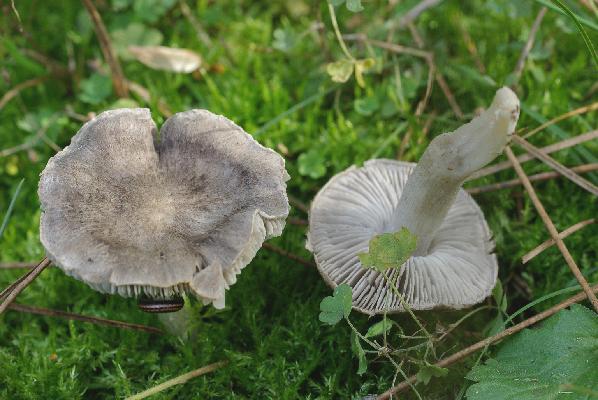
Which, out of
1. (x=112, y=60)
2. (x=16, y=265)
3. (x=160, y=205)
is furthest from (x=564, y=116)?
(x=16, y=265)

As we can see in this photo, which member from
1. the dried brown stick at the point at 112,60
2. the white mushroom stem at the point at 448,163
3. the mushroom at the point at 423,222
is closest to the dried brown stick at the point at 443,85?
the mushroom at the point at 423,222

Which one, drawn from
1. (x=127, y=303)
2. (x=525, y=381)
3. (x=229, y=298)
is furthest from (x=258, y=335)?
(x=525, y=381)

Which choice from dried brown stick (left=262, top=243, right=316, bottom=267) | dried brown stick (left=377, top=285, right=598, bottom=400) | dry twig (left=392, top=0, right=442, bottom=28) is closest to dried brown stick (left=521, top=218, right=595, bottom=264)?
dried brown stick (left=377, top=285, right=598, bottom=400)

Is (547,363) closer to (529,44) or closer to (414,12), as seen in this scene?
(529,44)

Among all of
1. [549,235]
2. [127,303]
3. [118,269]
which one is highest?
[118,269]

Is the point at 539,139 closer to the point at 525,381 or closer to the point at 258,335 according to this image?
the point at 525,381

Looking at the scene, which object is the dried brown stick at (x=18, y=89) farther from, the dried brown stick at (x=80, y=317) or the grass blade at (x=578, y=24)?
the grass blade at (x=578, y=24)
